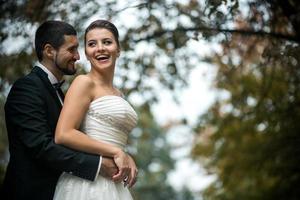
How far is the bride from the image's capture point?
3.81 m

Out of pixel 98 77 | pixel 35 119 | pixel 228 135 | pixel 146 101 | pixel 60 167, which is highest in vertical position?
pixel 228 135

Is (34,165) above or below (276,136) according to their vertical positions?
below

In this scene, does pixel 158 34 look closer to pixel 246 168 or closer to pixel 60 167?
pixel 246 168

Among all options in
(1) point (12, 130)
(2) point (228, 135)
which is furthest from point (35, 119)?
(2) point (228, 135)

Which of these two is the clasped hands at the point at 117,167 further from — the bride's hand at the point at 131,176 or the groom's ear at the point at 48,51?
the groom's ear at the point at 48,51

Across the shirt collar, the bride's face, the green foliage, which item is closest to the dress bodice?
the bride's face

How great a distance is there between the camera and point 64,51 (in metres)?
4.15

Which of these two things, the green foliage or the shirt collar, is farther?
the green foliage

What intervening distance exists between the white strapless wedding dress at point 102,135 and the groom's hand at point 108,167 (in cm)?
7

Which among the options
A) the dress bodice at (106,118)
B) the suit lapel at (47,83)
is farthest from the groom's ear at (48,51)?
the dress bodice at (106,118)

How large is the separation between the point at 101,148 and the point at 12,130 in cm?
64

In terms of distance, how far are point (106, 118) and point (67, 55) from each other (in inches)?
22.4

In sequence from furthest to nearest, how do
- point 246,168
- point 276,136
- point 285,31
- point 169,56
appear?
point 246,168
point 276,136
point 169,56
point 285,31

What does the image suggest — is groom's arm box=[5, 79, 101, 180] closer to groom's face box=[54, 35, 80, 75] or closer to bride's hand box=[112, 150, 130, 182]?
bride's hand box=[112, 150, 130, 182]
